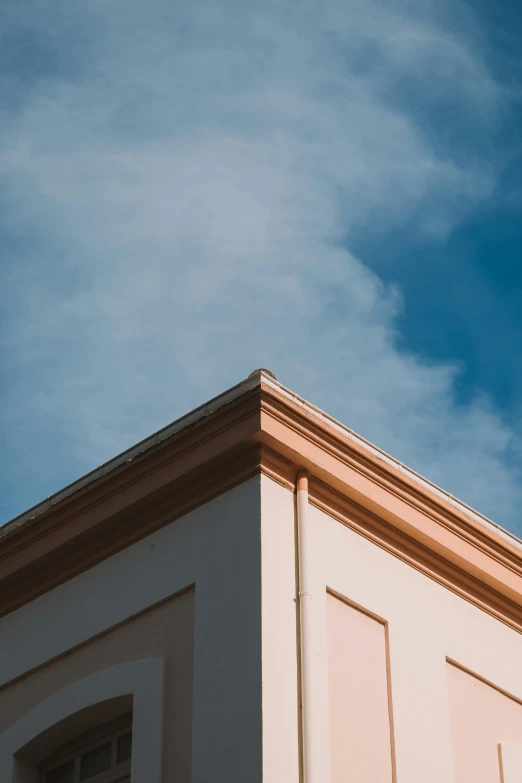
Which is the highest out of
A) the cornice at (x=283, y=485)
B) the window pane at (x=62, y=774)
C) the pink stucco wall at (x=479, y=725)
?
the cornice at (x=283, y=485)

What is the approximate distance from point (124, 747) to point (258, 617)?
5.71 feet

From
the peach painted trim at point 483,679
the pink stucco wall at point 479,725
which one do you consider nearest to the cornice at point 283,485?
the peach painted trim at point 483,679

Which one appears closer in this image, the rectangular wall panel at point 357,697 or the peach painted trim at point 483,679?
the rectangular wall panel at point 357,697

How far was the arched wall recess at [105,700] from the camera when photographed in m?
10.2

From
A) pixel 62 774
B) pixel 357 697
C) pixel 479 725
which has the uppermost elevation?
pixel 479 725

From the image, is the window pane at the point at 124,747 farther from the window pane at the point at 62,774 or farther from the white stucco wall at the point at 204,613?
the white stucco wall at the point at 204,613

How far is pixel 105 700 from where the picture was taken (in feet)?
35.7

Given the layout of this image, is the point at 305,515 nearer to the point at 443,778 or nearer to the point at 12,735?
the point at 443,778

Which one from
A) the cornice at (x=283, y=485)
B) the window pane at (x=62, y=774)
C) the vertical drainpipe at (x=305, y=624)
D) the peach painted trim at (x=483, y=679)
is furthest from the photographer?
the peach painted trim at (x=483, y=679)

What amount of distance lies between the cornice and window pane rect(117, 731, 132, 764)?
4.90 ft

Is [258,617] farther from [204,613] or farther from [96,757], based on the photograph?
[96,757]

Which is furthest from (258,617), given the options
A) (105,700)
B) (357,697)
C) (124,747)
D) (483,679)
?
(483,679)

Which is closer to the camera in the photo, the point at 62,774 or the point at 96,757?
the point at 96,757

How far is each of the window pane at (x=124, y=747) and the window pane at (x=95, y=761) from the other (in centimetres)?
12
